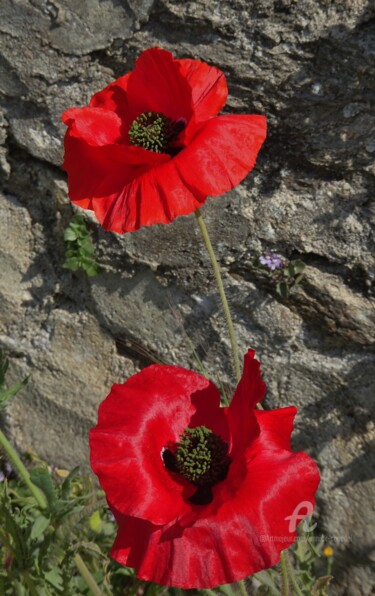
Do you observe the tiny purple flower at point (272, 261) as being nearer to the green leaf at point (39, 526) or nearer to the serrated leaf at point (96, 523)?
the green leaf at point (39, 526)

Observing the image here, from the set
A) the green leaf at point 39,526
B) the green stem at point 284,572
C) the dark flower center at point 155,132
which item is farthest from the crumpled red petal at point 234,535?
the dark flower center at point 155,132

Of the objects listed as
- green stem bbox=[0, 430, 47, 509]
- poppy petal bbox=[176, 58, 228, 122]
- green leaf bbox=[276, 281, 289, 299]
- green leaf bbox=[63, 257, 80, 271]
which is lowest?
green stem bbox=[0, 430, 47, 509]

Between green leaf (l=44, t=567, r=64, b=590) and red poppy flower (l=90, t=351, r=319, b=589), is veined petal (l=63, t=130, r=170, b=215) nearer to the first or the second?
red poppy flower (l=90, t=351, r=319, b=589)

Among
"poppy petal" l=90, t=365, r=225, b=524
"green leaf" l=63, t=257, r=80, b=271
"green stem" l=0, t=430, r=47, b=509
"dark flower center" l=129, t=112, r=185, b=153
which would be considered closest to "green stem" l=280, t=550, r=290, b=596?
"poppy petal" l=90, t=365, r=225, b=524

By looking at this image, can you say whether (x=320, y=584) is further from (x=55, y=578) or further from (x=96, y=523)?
(x=96, y=523)

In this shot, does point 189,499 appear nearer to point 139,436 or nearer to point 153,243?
point 139,436

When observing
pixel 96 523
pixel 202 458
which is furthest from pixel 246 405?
pixel 96 523
